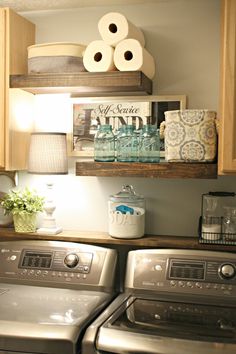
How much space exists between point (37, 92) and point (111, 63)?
506 millimetres

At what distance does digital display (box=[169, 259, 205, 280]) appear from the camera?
6.90ft


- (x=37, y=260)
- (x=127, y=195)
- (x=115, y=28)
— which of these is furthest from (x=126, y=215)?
(x=115, y=28)

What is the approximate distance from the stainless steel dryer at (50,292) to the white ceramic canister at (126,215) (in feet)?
0.38

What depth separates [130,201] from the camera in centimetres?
232

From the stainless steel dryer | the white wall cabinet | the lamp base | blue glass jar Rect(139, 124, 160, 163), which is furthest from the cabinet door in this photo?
the white wall cabinet

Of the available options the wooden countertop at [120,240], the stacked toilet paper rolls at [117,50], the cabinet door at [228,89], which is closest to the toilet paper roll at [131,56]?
the stacked toilet paper rolls at [117,50]

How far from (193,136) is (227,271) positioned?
1.99 ft

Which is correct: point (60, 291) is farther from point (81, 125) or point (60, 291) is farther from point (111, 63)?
point (111, 63)

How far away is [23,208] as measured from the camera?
243cm

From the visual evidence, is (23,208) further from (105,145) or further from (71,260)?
(105,145)

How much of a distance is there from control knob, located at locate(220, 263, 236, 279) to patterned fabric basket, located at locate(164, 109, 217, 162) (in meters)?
0.47

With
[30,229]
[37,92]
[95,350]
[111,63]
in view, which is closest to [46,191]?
[30,229]

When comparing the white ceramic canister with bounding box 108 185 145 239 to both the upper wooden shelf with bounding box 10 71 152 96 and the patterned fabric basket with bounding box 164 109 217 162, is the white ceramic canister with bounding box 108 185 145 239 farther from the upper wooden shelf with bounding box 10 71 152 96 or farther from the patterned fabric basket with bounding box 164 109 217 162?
the upper wooden shelf with bounding box 10 71 152 96

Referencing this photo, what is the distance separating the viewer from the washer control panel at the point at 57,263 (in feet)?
7.27
